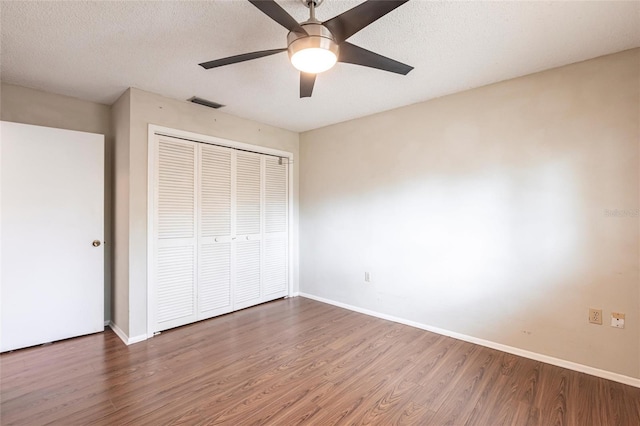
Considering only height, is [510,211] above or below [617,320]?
above

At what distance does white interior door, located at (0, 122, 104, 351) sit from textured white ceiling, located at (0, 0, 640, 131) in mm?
586

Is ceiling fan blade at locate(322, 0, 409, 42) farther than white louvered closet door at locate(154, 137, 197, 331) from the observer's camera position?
No

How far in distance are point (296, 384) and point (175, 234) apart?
1.99 meters

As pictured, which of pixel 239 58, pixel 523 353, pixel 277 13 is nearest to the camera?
pixel 277 13

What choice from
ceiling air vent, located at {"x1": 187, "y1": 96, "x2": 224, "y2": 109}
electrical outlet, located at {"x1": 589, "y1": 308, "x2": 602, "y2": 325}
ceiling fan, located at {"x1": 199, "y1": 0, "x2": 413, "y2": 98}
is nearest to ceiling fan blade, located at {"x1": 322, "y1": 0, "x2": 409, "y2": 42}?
ceiling fan, located at {"x1": 199, "y1": 0, "x2": 413, "y2": 98}

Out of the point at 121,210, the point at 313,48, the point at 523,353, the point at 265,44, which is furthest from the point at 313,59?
the point at 523,353

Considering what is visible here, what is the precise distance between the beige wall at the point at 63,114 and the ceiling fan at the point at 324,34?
2283mm

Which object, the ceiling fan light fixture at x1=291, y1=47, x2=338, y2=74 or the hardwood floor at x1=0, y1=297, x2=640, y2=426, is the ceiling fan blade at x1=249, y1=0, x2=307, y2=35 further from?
the hardwood floor at x1=0, y1=297, x2=640, y2=426

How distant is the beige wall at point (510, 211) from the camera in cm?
226

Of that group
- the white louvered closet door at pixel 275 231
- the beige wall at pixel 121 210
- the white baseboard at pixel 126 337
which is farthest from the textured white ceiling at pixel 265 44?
the white baseboard at pixel 126 337

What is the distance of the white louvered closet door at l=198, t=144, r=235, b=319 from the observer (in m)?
3.46

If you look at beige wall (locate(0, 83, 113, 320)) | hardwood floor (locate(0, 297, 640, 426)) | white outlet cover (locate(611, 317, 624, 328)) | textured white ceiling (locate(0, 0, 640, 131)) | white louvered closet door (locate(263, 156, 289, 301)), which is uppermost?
textured white ceiling (locate(0, 0, 640, 131))

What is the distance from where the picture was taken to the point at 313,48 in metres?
1.54

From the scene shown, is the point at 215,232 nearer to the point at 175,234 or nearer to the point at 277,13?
the point at 175,234
